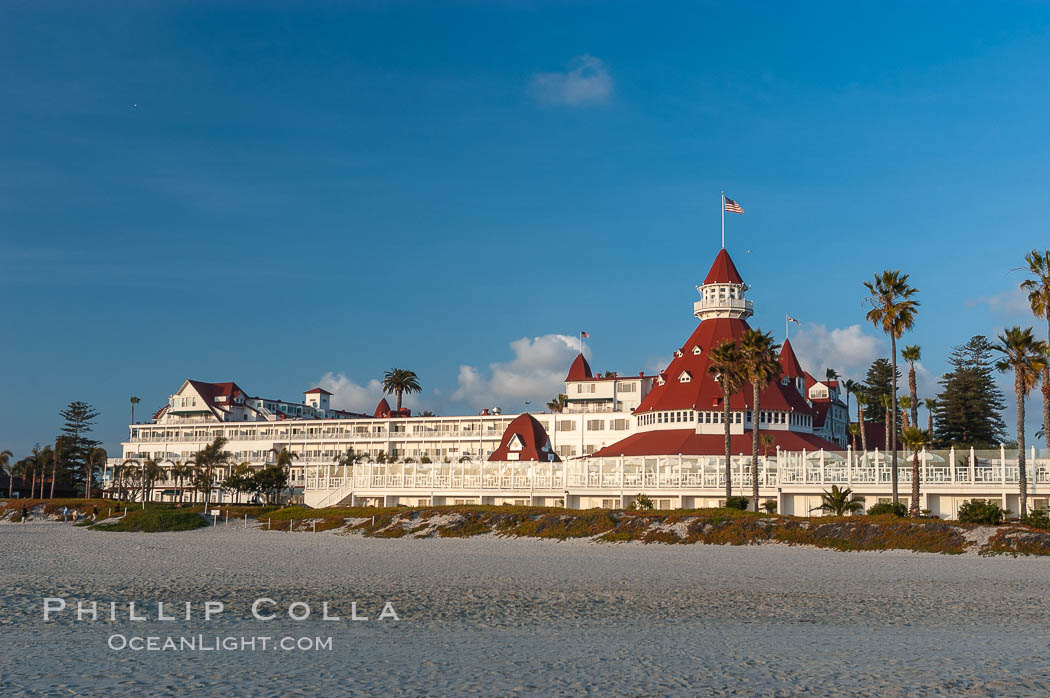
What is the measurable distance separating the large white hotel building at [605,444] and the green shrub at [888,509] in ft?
11.6

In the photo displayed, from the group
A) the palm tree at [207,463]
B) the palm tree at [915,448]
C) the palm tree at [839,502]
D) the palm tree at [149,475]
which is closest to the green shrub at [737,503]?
the palm tree at [839,502]

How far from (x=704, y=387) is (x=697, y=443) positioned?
209 inches

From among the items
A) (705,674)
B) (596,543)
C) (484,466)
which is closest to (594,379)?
(484,466)

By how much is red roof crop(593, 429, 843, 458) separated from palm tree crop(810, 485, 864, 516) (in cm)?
1388

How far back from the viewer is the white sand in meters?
11.9

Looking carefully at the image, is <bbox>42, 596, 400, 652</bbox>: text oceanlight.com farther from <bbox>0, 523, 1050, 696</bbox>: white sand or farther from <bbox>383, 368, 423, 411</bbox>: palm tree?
<bbox>383, 368, 423, 411</bbox>: palm tree

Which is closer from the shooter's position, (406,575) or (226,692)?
(226,692)

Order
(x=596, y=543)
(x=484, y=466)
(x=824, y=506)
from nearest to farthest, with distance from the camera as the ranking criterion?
(x=596, y=543) → (x=824, y=506) → (x=484, y=466)

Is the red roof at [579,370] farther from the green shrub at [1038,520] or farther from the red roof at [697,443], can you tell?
the green shrub at [1038,520]

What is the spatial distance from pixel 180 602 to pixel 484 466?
3708 cm

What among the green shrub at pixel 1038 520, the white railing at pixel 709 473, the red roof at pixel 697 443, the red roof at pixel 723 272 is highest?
the red roof at pixel 723 272

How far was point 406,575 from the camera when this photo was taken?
84.2 ft

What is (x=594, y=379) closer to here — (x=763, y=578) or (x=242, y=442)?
(x=242, y=442)

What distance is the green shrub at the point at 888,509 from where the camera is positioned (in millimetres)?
40656
